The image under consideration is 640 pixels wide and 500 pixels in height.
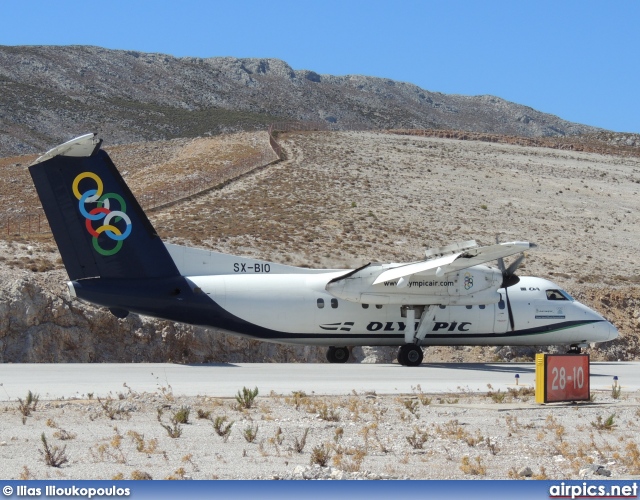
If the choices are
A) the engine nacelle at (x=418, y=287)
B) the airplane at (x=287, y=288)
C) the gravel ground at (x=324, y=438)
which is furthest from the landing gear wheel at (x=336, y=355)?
the gravel ground at (x=324, y=438)

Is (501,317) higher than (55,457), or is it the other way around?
(501,317)

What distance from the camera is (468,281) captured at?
96.2 ft

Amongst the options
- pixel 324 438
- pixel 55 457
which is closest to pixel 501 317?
pixel 324 438

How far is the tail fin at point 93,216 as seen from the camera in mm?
26719

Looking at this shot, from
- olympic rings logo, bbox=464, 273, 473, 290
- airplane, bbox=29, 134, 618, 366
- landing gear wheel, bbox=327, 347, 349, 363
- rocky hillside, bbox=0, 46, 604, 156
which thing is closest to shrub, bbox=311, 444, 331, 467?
airplane, bbox=29, 134, 618, 366

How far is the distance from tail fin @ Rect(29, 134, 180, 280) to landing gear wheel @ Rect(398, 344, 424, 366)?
8.60m

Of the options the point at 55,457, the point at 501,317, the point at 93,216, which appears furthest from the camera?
the point at 501,317

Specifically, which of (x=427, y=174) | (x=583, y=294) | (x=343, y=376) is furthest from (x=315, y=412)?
(x=427, y=174)

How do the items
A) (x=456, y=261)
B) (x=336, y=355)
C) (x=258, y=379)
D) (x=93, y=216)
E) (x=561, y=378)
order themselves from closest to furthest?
(x=561, y=378) → (x=258, y=379) → (x=93, y=216) → (x=456, y=261) → (x=336, y=355)

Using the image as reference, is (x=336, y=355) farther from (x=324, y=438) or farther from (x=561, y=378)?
(x=324, y=438)

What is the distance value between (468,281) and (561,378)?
959 cm

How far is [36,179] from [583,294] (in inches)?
1144

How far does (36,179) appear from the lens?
26.8 meters

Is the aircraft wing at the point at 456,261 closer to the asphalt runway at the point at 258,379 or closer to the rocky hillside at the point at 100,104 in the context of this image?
the asphalt runway at the point at 258,379
